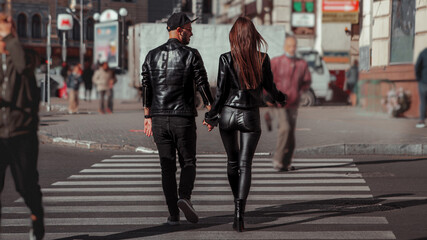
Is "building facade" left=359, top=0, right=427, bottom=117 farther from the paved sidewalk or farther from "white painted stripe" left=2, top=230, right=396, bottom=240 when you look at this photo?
the paved sidewalk

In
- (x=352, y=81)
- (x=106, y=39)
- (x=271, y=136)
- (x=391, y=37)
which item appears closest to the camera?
(x=352, y=81)

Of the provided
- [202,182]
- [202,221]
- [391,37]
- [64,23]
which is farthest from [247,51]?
[202,182]

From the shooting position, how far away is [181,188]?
5078mm

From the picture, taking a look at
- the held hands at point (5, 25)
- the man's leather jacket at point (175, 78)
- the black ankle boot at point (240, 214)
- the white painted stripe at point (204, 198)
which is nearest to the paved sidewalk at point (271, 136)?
the white painted stripe at point (204, 198)

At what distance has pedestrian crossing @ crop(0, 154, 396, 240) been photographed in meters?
5.10

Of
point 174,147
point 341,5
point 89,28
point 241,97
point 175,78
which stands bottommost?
point 174,147

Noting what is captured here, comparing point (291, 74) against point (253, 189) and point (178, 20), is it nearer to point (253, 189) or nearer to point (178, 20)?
point (178, 20)

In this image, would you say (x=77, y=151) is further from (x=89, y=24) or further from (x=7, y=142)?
(x=89, y=24)

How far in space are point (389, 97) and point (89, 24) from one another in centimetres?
4428

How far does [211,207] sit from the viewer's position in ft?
20.3

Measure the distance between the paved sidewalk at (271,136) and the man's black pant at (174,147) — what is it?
9.55 feet

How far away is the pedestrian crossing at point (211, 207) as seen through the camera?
16.7 feet

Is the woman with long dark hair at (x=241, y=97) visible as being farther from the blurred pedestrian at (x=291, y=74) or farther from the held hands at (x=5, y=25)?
the held hands at (x=5, y=25)

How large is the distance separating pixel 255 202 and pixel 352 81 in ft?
9.15
